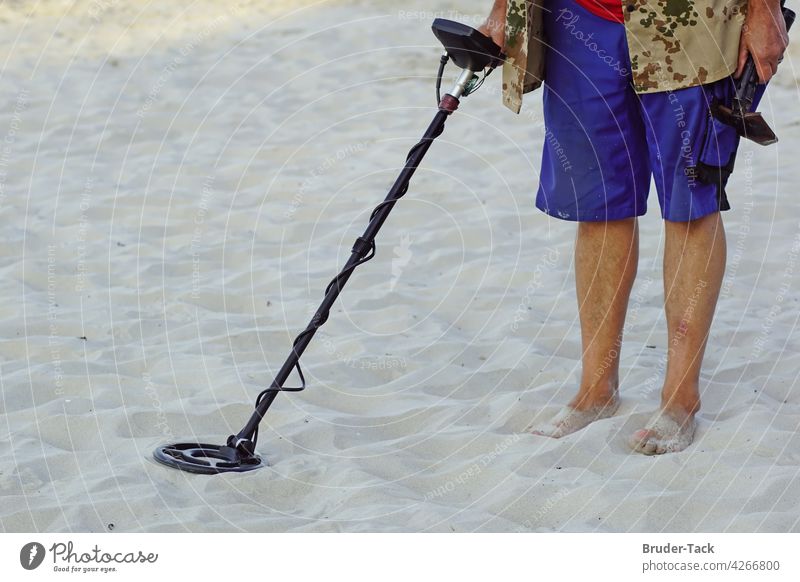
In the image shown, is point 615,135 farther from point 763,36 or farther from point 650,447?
point 650,447

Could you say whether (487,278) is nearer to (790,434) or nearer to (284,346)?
(284,346)

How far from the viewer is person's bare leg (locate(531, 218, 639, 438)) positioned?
2420 millimetres

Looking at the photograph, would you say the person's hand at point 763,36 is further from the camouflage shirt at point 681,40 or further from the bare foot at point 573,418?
the bare foot at point 573,418

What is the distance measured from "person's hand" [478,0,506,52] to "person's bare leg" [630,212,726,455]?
57 centimetres

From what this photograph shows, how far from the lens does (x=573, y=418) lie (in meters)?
2.45

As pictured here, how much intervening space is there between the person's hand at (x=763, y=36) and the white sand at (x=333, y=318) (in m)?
0.78

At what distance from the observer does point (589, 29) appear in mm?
2275

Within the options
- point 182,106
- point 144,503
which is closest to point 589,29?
point 144,503

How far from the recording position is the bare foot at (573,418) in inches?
95.1
